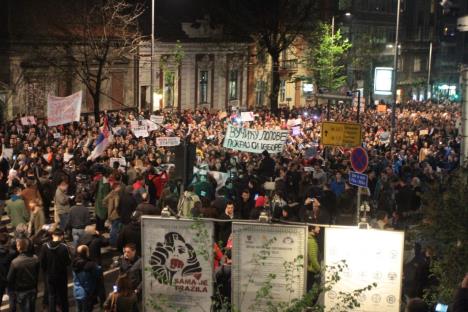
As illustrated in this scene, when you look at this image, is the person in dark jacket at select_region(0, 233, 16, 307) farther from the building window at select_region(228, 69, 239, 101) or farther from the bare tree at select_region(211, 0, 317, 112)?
the building window at select_region(228, 69, 239, 101)

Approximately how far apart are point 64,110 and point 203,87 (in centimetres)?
Result: 2867

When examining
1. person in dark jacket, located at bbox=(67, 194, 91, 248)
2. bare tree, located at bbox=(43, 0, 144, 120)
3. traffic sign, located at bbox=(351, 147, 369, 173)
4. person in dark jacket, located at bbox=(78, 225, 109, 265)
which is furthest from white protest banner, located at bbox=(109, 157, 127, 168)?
bare tree, located at bbox=(43, 0, 144, 120)

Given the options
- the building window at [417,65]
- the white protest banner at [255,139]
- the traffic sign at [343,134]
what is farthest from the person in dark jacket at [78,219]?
the building window at [417,65]

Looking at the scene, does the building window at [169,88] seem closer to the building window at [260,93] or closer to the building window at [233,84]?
the building window at [233,84]

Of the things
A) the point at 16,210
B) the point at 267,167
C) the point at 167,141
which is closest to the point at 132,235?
the point at 16,210

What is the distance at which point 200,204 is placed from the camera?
50.0 ft

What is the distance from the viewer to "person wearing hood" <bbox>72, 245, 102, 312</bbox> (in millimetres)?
11391

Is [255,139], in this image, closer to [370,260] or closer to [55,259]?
[55,259]

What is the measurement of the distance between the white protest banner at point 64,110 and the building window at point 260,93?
113ft

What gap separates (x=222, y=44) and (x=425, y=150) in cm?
2740

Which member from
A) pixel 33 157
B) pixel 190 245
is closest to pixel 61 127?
pixel 33 157

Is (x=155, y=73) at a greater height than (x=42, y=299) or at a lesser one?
greater

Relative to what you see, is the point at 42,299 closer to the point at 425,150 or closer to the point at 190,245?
the point at 190,245

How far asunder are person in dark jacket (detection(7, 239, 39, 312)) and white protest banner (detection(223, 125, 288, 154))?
1095 cm
